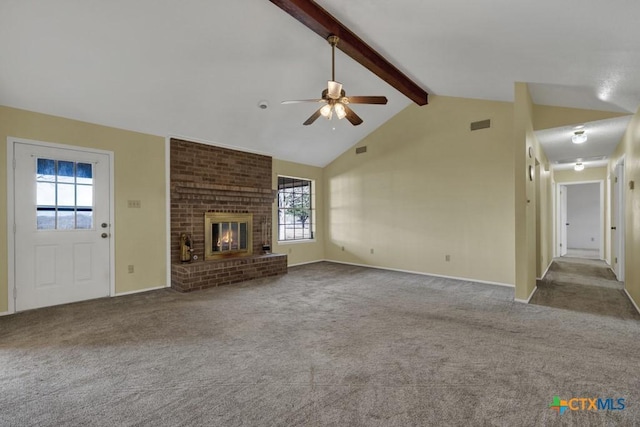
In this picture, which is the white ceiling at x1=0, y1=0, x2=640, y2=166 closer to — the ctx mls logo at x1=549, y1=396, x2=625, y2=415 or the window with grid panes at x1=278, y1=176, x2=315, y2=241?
the window with grid panes at x1=278, y1=176, x2=315, y2=241

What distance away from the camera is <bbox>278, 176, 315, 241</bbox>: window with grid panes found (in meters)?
6.98

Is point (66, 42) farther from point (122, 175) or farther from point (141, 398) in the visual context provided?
point (141, 398)

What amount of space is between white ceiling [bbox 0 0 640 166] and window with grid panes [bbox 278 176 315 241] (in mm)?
2427

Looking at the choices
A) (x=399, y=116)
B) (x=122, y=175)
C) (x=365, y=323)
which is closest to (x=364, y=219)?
(x=399, y=116)

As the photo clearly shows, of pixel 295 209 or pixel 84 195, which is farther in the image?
pixel 295 209

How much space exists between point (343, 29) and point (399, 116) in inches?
116

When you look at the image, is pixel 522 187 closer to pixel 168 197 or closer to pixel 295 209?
pixel 295 209

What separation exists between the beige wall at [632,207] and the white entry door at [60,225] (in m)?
6.98

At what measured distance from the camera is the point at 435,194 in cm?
570

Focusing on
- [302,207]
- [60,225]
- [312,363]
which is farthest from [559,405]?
[302,207]

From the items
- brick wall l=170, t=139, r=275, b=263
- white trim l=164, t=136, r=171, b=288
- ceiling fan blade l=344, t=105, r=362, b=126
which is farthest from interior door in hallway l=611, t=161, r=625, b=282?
white trim l=164, t=136, r=171, b=288

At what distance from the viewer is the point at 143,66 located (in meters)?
3.53

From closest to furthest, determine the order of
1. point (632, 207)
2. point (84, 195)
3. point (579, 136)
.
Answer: point (632, 207) < point (84, 195) < point (579, 136)

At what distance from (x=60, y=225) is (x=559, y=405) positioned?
548cm
